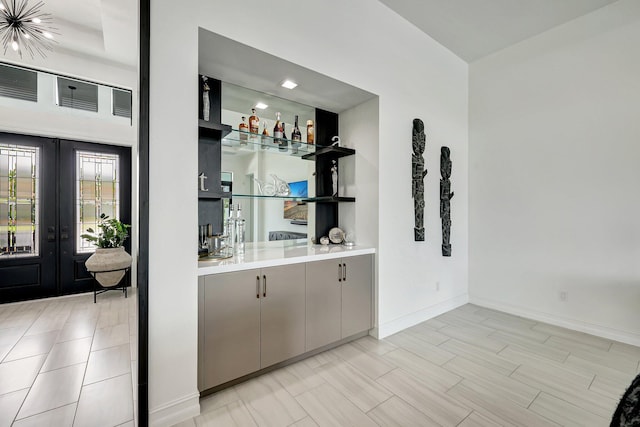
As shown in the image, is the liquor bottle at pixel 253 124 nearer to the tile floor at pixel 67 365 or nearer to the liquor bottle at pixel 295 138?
the liquor bottle at pixel 295 138

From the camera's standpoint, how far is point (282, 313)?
225cm

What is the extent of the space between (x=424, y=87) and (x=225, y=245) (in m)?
2.91

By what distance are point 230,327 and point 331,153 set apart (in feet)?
6.80

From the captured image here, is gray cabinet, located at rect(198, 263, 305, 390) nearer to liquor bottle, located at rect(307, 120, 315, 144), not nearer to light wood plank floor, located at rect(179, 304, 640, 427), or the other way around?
light wood plank floor, located at rect(179, 304, 640, 427)

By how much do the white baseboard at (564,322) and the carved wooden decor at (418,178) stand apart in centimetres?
156

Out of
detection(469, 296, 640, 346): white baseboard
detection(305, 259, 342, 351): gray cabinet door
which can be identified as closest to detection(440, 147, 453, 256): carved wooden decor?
detection(469, 296, 640, 346): white baseboard

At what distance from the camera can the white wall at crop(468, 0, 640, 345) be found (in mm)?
2809

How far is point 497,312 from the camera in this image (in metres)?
3.62

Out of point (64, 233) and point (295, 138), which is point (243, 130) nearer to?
point (295, 138)

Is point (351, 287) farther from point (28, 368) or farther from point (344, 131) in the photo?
point (28, 368)

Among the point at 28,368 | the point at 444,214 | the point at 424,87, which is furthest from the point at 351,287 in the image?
the point at 28,368

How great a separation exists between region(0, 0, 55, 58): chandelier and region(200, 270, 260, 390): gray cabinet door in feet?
11.4

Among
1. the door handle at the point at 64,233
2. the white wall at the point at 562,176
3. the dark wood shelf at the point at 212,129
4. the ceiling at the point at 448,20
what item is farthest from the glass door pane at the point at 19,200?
the white wall at the point at 562,176

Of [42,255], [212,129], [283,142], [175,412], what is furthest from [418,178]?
[42,255]
